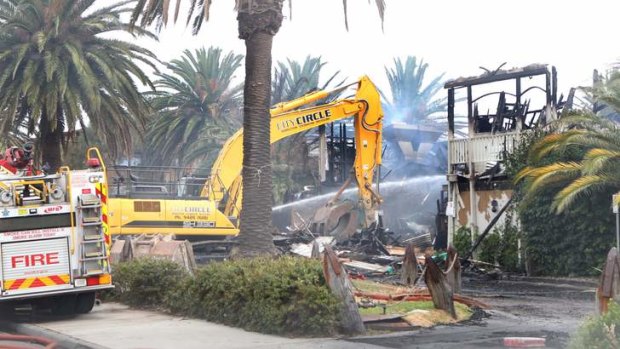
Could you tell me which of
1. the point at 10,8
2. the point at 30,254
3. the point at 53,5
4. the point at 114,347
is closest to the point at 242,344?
the point at 114,347

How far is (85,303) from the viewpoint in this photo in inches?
605

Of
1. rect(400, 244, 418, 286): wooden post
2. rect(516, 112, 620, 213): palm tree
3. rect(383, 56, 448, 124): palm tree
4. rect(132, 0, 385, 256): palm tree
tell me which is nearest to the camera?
rect(132, 0, 385, 256): palm tree

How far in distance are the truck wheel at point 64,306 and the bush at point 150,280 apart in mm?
1203

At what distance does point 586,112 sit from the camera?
74.2ft

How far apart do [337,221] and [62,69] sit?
10730 mm

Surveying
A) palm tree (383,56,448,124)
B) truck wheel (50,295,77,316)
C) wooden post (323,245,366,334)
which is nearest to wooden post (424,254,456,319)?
wooden post (323,245,366,334)

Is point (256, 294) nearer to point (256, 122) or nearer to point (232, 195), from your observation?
point (256, 122)

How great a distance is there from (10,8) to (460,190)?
49.6 feet

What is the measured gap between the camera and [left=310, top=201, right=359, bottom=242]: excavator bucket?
2886cm

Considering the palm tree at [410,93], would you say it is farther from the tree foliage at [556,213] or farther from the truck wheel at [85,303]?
the truck wheel at [85,303]

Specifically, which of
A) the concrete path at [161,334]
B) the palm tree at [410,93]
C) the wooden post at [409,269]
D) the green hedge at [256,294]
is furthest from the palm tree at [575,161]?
the palm tree at [410,93]

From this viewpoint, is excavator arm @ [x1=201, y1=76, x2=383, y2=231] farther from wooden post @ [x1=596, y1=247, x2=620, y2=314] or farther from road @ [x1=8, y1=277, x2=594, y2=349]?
wooden post @ [x1=596, y1=247, x2=620, y2=314]

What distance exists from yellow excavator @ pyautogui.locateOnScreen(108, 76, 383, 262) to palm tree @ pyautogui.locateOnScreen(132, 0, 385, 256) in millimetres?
2685

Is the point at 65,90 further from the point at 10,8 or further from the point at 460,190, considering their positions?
the point at 460,190
